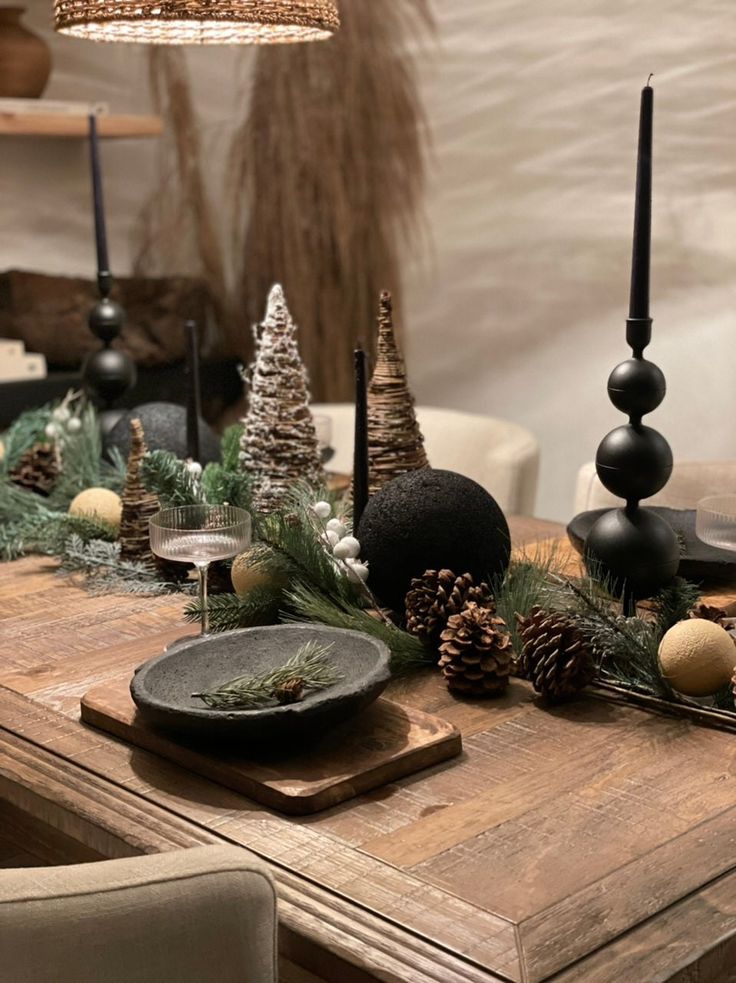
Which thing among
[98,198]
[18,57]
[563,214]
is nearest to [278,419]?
[98,198]

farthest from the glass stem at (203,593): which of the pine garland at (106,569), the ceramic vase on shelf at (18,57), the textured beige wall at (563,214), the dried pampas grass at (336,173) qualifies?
the ceramic vase on shelf at (18,57)

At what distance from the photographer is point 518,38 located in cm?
283

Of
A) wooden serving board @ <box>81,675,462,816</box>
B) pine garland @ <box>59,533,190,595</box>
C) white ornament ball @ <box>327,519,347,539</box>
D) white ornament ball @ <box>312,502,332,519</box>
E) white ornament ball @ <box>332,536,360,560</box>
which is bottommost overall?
wooden serving board @ <box>81,675,462,816</box>

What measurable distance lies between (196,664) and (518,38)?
2.12 meters

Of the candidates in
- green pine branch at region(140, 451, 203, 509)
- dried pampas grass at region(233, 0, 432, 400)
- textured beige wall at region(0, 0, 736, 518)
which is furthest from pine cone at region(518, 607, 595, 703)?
dried pampas grass at region(233, 0, 432, 400)

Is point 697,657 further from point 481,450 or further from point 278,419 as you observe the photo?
point 481,450

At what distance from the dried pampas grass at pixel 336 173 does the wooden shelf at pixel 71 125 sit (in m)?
0.25

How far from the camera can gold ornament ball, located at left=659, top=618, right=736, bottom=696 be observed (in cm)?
109

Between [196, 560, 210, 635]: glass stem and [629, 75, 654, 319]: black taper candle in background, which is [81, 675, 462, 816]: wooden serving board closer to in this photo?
[196, 560, 210, 635]: glass stem

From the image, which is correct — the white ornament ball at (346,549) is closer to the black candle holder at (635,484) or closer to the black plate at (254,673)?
the black plate at (254,673)

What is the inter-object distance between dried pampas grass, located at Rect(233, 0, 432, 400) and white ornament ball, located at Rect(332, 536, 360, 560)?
6.30 feet

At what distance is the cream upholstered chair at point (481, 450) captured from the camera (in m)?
2.09

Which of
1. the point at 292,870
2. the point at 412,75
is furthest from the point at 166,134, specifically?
the point at 292,870

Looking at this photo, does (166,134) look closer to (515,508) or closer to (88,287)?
(88,287)
